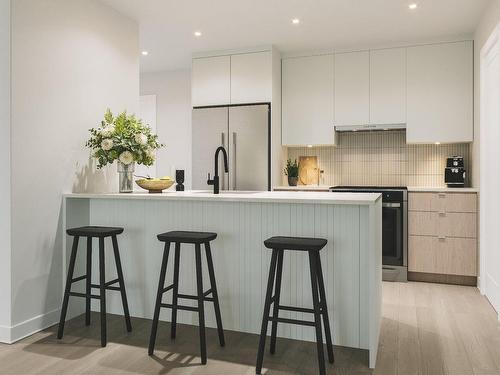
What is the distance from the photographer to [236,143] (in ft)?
17.3

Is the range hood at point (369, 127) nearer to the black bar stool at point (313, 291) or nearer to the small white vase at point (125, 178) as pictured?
the small white vase at point (125, 178)

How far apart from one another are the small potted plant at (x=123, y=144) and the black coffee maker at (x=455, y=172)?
3.16 meters

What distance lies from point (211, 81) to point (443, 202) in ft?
9.56

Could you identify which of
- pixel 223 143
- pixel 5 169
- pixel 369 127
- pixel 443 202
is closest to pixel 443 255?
pixel 443 202

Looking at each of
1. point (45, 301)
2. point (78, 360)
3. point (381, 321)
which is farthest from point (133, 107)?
point (381, 321)

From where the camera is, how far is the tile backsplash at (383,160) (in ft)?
17.2

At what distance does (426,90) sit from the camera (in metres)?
4.94

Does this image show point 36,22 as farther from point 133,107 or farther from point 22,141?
point 133,107

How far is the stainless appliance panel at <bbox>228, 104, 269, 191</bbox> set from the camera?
17.0 ft

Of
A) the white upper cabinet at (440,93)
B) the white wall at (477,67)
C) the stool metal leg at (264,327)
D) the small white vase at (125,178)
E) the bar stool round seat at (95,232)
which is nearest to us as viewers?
the stool metal leg at (264,327)

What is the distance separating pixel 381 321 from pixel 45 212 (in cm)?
256

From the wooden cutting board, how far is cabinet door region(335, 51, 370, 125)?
64 centimetres

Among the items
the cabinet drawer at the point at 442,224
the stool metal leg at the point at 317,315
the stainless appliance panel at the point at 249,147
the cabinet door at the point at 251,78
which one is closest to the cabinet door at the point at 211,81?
the cabinet door at the point at 251,78

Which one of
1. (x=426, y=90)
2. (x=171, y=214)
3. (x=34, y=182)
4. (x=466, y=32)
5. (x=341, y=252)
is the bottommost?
(x=341, y=252)
